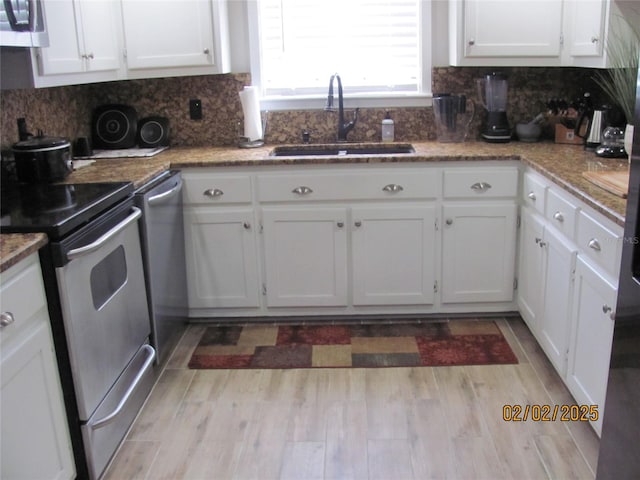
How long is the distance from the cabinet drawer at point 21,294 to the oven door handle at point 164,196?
0.84 metres

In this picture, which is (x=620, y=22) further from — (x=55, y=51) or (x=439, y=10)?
(x=55, y=51)

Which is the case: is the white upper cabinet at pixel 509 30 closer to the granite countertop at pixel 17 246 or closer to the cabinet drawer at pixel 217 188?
the cabinet drawer at pixel 217 188

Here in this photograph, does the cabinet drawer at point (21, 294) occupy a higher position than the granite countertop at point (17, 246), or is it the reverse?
the granite countertop at point (17, 246)

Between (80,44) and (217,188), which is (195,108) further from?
(80,44)

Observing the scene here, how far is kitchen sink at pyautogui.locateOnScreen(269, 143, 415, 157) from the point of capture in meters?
3.48

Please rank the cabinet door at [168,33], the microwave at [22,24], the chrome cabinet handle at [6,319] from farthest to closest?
1. the cabinet door at [168,33]
2. the microwave at [22,24]
3. the chrome cabinet handle at [6,319]

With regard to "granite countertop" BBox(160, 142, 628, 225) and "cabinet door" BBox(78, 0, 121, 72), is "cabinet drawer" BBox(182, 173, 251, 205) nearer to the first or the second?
"granite countertop" BBox(160, 142, 628, 225)

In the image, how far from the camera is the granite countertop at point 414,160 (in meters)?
2.58

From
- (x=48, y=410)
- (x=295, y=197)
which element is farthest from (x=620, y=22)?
(x=48, y=410)

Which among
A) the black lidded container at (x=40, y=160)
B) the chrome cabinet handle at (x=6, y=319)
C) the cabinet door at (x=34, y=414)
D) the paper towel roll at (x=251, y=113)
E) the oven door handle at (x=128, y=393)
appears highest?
the paper towel roll at (x=251, y=113)

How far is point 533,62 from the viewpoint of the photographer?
3191 millimetres

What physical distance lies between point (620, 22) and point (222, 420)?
2.32 metres

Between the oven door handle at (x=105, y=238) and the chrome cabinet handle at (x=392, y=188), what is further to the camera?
the chrome cabinet handle at (x=392, y=188)

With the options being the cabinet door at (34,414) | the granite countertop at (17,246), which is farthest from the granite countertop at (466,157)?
the cabinet door at (34,414)
